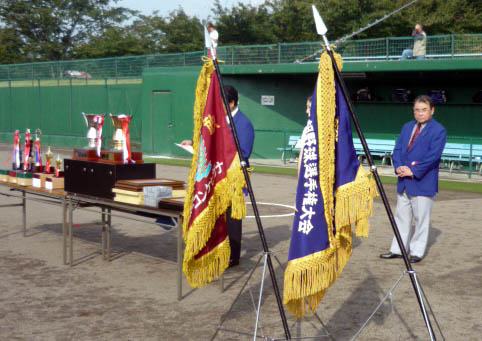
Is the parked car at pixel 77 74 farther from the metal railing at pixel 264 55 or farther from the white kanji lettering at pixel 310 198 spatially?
the white kanji lettering at pixel 310 198

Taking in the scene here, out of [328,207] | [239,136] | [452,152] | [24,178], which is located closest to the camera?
[328,207]

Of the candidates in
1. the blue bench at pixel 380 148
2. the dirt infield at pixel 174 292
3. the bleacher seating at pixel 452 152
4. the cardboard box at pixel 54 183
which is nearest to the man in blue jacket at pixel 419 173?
the dirt infield at pixel 174 292

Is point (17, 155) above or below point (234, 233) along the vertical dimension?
above

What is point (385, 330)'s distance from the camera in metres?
5.31

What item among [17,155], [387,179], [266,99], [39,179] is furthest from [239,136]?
[266,99]

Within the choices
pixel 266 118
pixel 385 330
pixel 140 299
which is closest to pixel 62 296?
pixel 140 299


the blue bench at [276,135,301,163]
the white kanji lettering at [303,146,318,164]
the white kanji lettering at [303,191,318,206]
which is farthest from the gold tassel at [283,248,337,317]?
the blue bench at [276,135,301,163]

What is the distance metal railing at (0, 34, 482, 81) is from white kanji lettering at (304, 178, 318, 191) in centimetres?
1611

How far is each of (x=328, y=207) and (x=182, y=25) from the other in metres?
54.1

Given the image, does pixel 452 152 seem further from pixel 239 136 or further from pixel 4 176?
pixel 4 176

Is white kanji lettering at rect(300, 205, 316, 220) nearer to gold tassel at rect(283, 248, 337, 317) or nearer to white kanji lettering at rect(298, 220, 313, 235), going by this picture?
white kanji lettering at rect(298, 220, 313, 235)

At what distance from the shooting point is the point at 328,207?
4.03 meters

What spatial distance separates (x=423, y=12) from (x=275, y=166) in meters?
21.7

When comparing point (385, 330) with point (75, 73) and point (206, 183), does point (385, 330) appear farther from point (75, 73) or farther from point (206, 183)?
point (75, 73)
